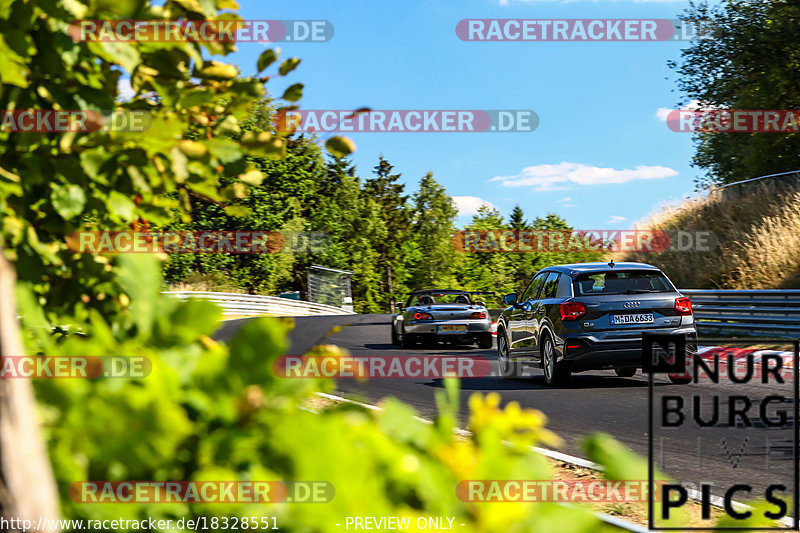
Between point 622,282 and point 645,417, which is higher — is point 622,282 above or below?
above

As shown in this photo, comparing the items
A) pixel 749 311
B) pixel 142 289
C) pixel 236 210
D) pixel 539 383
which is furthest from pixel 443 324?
pixel 142 289

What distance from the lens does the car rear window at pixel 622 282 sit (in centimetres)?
1173

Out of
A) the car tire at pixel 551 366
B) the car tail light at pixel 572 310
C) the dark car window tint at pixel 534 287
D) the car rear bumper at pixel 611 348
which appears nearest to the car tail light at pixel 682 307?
the car rear bumper at pixel 611 348

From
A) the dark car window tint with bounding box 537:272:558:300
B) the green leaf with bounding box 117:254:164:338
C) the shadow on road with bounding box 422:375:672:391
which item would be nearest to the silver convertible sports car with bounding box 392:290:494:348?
the shadow on road with bounding box 422:375:672:391

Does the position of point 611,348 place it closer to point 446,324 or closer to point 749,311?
point 749,311

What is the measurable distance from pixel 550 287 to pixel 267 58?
10927 millimetres

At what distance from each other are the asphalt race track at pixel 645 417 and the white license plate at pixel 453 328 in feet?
20.3

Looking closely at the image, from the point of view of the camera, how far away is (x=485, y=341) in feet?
69.1

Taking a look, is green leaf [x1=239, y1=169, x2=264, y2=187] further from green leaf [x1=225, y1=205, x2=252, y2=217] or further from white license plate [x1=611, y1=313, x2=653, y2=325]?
white license plate [x1=611, y1=313, x2=653, y2=325]

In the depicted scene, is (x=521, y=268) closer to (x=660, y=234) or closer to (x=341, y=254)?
(x=341, y=254)

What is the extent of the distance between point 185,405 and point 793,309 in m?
17.3

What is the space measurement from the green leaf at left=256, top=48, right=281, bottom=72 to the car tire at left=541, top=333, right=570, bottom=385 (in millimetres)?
10120

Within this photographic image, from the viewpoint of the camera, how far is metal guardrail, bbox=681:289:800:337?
16453 millimetres

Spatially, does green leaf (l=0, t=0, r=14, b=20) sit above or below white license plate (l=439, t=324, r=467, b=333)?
above
